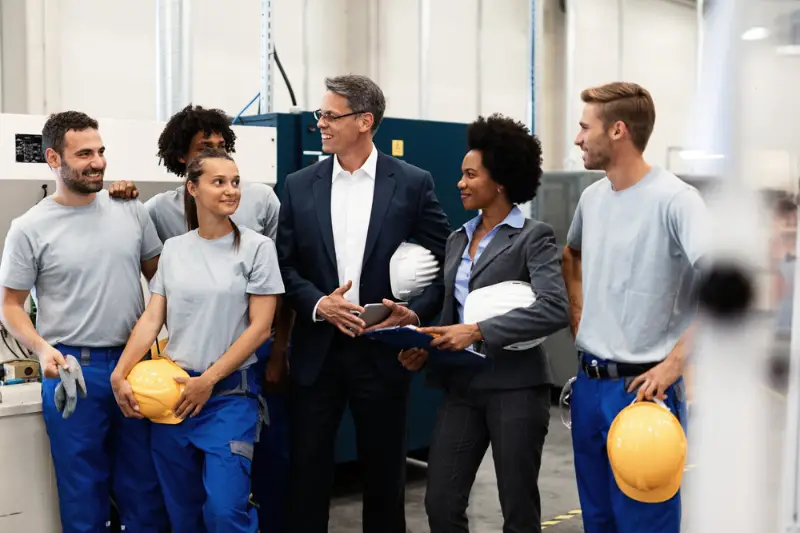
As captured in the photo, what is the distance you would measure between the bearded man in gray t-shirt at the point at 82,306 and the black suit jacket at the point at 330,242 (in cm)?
53

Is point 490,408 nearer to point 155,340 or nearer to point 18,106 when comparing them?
point 155,340

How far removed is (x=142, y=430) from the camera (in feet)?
9.20

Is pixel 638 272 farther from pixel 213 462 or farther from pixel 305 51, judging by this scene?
pixel 305 51

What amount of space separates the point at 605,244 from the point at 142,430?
159cm

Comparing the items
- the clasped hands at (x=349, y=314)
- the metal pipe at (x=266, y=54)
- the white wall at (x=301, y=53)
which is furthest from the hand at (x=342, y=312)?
the white wall at (x=301, y=53)

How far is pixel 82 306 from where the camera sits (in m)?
2.74

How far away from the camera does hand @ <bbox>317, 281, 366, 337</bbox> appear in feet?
8.57

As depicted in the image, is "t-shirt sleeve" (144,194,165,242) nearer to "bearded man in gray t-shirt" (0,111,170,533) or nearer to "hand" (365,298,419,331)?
"bearded man in gray t-shirt" (0,111,170,533)

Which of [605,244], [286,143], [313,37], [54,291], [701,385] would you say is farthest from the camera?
[313,37]

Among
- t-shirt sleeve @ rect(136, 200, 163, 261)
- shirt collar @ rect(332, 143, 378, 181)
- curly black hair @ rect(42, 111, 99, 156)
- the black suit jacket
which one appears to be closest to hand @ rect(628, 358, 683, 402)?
the black suit jacket

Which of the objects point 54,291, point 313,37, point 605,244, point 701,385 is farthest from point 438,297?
point 313,37

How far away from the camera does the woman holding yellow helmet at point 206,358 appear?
2.59m

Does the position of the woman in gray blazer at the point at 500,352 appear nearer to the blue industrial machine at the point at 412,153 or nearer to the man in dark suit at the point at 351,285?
the man in dark suit at the point at 351,285

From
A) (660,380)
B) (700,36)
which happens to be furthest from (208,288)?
(700,36)
